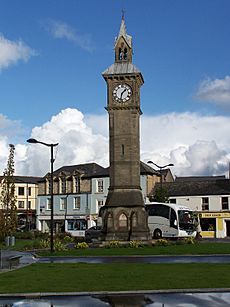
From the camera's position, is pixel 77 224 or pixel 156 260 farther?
pixel 77 224

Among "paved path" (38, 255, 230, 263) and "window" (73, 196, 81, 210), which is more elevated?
"window" (73, 196, 81, 210)

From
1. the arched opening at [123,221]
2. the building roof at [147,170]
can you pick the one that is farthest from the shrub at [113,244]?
the building roof at [147,170]

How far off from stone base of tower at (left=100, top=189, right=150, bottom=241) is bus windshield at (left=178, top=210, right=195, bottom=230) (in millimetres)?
6913

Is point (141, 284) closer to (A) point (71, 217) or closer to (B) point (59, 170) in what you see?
(A) point (71, 217)

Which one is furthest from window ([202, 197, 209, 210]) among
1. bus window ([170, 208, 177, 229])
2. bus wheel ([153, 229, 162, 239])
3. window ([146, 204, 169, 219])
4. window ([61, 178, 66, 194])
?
window ([61, 178, 66, 194])

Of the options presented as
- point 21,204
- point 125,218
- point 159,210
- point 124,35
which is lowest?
point 125,218

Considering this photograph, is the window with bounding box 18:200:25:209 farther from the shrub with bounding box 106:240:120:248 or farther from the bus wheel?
the shrub with bounding box 106:240:120:248

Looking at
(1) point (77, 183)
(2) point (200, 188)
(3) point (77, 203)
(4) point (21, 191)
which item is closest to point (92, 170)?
(1) point (77, 183)

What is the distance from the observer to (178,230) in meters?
47.6

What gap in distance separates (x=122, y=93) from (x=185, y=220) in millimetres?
13503

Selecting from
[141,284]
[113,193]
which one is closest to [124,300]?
[141,284]

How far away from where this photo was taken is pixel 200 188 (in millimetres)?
69625

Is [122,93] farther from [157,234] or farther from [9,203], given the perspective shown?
[157,234]

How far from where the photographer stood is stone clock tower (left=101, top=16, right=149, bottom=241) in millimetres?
41625
